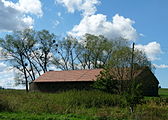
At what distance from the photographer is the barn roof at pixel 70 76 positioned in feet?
174

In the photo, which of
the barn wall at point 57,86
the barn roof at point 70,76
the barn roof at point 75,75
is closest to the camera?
the barn roof at point 75,75

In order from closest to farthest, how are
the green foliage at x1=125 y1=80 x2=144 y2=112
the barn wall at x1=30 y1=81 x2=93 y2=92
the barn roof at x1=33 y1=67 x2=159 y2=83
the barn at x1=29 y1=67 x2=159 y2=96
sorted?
1. the green foliage at x1=125 y1=80 x2=144 y2=112
2. the barn roof at x1=33 y1=67 x2=159 y2=83
3. the barn at x1=29 y1=67 x2=159 y2=96
4. the barn wall at x1=30 y1=81 x2=93 y2=92

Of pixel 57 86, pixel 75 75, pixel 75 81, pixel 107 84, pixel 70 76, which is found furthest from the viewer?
pixel 57 86

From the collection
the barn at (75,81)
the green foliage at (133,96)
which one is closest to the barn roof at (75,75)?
the barn at (75,81)

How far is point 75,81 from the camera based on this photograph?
176 feet

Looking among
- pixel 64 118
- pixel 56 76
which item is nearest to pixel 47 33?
pixel 56 76

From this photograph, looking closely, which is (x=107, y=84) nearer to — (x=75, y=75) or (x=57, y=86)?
(x=75, y=75)

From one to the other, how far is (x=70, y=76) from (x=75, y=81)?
325 centimetres


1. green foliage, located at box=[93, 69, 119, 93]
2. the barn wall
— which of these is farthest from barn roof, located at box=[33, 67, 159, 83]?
green foliage, located at box=[93, 69, 119, 93]

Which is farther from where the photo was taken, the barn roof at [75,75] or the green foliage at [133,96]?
the barn roof at [75,75]

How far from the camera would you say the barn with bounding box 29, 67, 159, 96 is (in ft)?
169

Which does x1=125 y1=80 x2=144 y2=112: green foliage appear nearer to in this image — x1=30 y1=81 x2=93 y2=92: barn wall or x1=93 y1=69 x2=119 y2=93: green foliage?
x1=93 y1=69 x2=119 y2=93: green foliage

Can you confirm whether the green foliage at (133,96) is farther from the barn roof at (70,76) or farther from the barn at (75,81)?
the barn roof at (70,76)

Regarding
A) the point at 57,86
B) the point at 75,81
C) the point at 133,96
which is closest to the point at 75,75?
the point at 75,81
